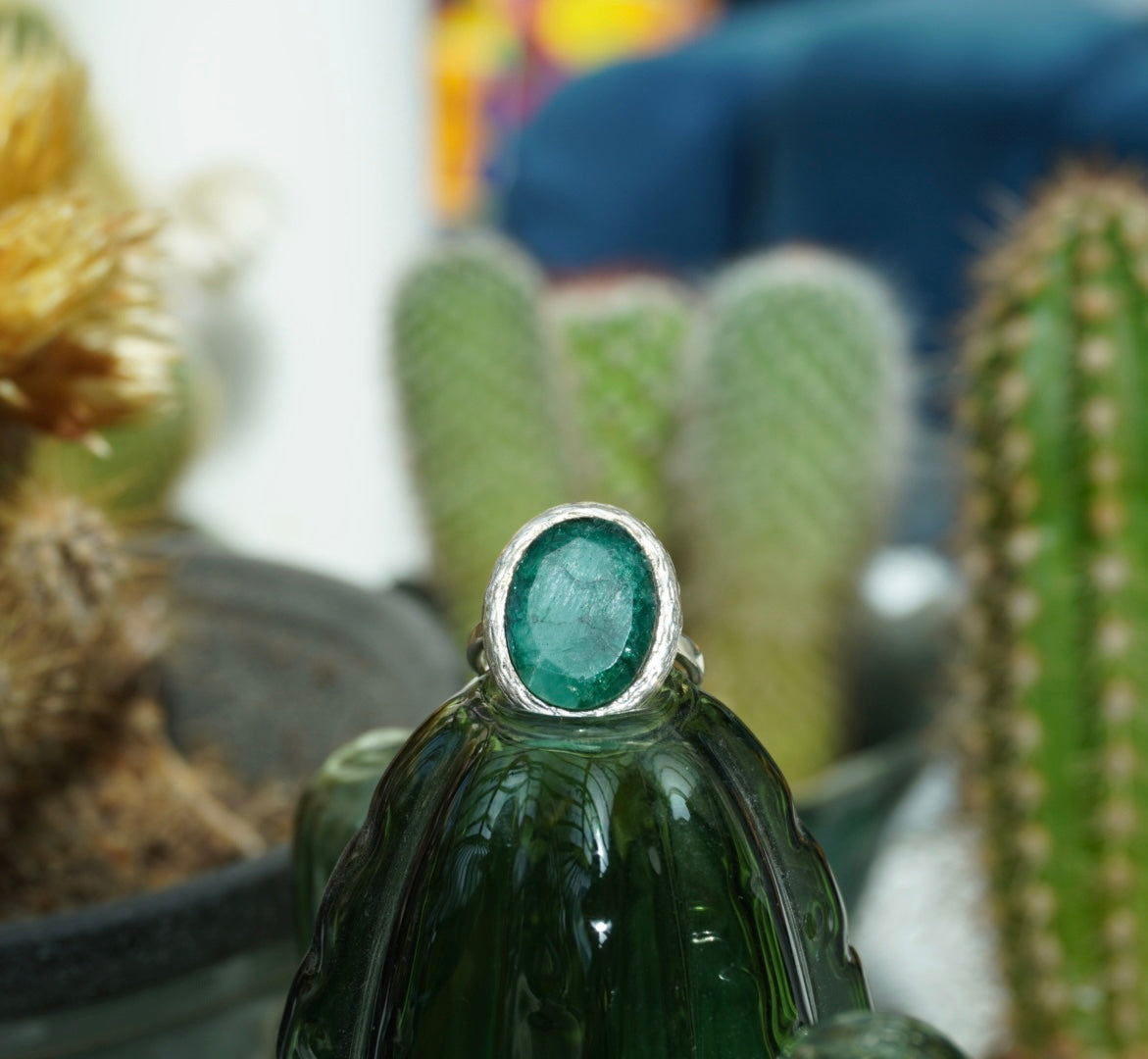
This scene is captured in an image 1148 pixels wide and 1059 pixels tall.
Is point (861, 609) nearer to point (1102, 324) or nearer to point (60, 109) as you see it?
point (1102, 324)

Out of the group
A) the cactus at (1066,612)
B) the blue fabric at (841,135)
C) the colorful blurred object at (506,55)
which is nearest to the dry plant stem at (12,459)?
the cactus at (1066,612)

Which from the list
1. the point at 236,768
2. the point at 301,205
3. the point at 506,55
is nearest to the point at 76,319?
the point at 236,768

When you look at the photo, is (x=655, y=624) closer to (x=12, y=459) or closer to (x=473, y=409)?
(x=12, y=459)

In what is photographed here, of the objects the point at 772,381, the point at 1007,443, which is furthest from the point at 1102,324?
the point at 772,381

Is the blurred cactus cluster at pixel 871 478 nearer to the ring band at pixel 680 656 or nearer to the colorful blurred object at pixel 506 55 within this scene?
the ring band at pixel 680 656

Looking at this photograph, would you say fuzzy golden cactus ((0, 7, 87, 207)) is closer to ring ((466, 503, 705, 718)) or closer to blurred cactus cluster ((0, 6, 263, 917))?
blurred cactus cluster ((0, 6, 263, 917))

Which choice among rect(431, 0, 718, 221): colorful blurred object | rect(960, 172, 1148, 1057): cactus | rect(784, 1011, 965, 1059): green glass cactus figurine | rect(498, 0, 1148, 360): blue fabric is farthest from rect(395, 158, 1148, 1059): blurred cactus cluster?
rect(431, 0, 718, 221): colorful blurred object
